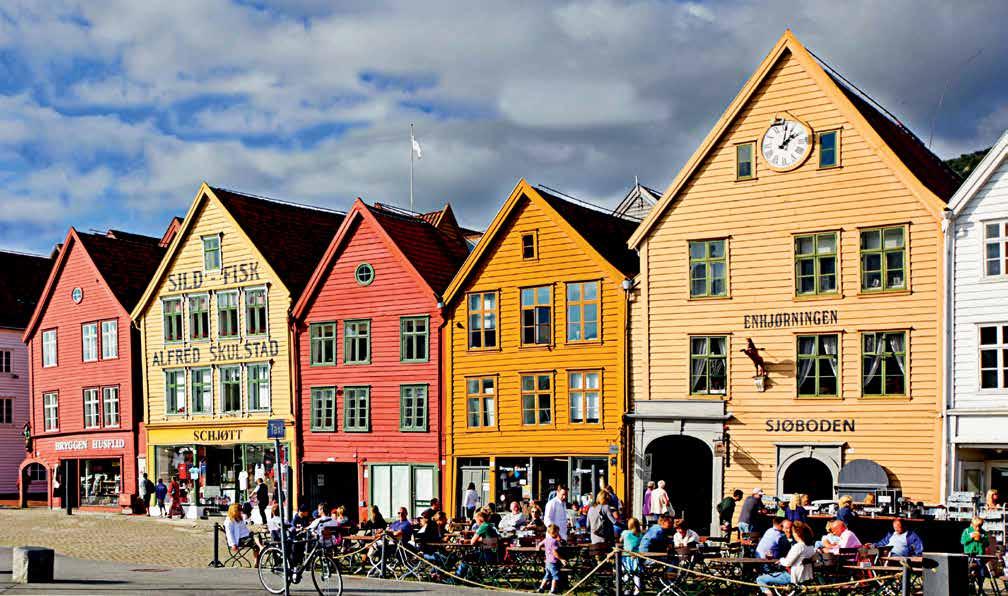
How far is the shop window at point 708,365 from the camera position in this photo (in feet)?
112

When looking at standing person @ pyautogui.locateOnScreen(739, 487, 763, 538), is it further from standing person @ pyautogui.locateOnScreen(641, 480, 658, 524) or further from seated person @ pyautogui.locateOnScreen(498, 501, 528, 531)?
seated person @ pyautogui.locateOnScreen(498, 501, 528, 531)

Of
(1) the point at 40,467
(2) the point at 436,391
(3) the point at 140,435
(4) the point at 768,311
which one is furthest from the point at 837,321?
(1) the point at 40,467

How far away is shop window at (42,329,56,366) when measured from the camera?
53.2 m

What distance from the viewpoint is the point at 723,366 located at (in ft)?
112

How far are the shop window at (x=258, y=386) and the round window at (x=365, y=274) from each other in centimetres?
538

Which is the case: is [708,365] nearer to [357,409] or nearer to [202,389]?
[357,409]

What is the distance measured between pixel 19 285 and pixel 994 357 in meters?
48.0

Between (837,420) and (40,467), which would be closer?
(837,420)

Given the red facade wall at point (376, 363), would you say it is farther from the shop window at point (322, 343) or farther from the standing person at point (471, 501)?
the standing person at point (471, 501)

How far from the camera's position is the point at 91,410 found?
51.2 meters

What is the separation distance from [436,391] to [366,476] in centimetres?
396

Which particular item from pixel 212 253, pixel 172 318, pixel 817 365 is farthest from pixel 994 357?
pixel 172 318

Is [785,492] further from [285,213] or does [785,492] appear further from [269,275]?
[285,213]

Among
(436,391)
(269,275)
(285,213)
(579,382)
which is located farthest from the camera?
(285,213)
